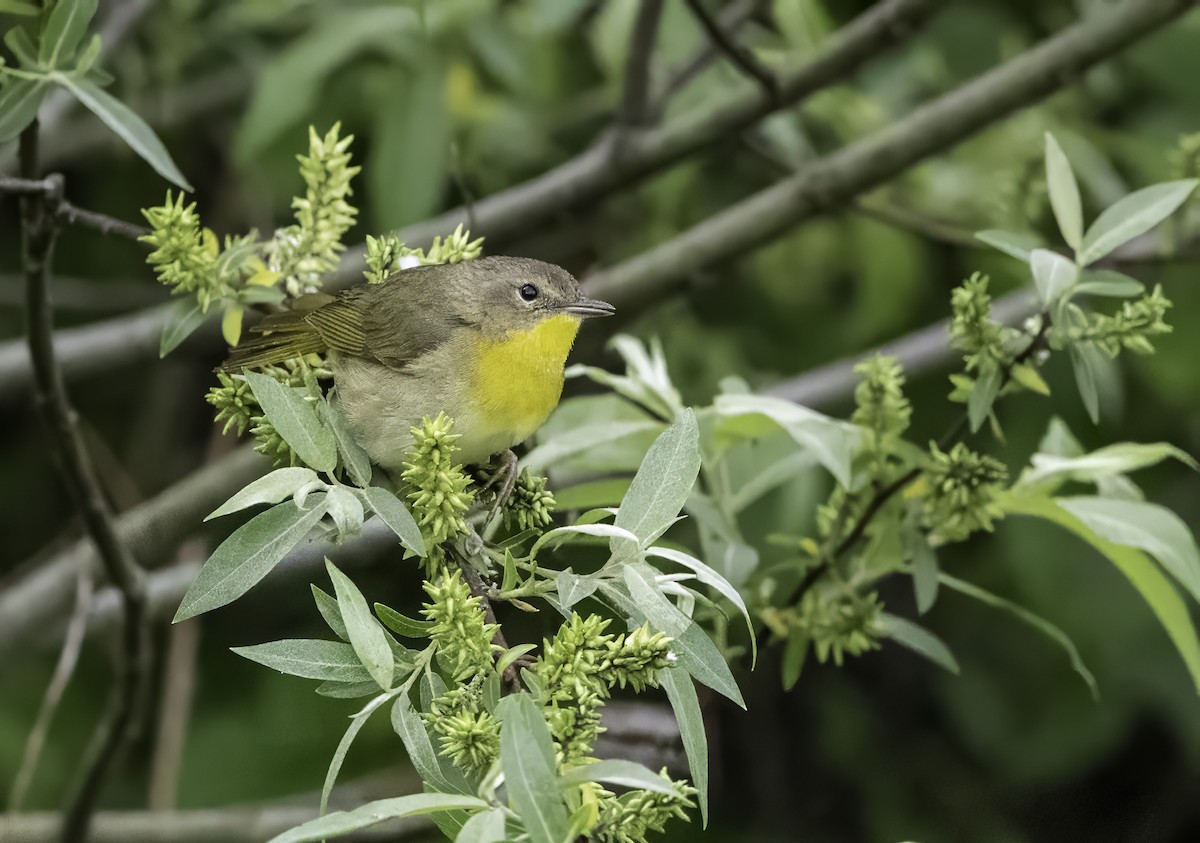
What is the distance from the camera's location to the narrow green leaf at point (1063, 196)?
6.79ft

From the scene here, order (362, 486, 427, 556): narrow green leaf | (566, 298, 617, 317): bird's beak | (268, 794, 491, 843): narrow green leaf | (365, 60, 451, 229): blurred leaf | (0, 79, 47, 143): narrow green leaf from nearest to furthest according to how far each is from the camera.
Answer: (268, 794, 491, 843): narrow green leaf → (362, 486, 427, 556): narrow green leaf → (0, 79, 47, 143): narrow green leaf → (566, 298, 617, 317): bird's beak → (365, 60, 451, 229): blurred leaf

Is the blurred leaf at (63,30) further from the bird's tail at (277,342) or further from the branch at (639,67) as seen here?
the branch at (639,67)

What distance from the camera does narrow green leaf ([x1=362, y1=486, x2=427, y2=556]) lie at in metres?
1.35

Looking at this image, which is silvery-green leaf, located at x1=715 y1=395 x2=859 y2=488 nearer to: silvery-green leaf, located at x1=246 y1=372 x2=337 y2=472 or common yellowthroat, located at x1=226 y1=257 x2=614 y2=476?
common yellowthroat, located at x1=226 y1=257 x2=614 y2=476

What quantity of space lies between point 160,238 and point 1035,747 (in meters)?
3.07

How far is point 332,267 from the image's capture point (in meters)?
2.08

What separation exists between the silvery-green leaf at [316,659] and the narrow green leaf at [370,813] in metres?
0.25

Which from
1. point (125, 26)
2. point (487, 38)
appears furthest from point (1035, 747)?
point (125, 26)

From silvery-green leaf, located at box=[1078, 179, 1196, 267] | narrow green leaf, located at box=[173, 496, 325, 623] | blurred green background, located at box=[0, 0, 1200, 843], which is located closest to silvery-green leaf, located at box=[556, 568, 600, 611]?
narrow green leaf, located at box=[173, 496, 325, 623]

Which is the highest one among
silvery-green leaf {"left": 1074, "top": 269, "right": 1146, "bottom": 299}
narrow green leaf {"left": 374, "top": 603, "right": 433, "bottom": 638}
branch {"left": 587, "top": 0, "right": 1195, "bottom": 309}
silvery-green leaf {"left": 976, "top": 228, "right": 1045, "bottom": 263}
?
branch {"left": 587, "top": 0, "right": 1195, "bottom": 309}

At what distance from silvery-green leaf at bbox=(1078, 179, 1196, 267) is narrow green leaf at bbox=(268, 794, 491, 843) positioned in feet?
4.12

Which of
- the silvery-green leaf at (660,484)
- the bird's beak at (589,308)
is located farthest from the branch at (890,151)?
the silvery-green leaf at (660,484)

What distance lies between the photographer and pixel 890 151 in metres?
3.39

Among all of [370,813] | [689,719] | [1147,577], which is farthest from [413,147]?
[370,813]
